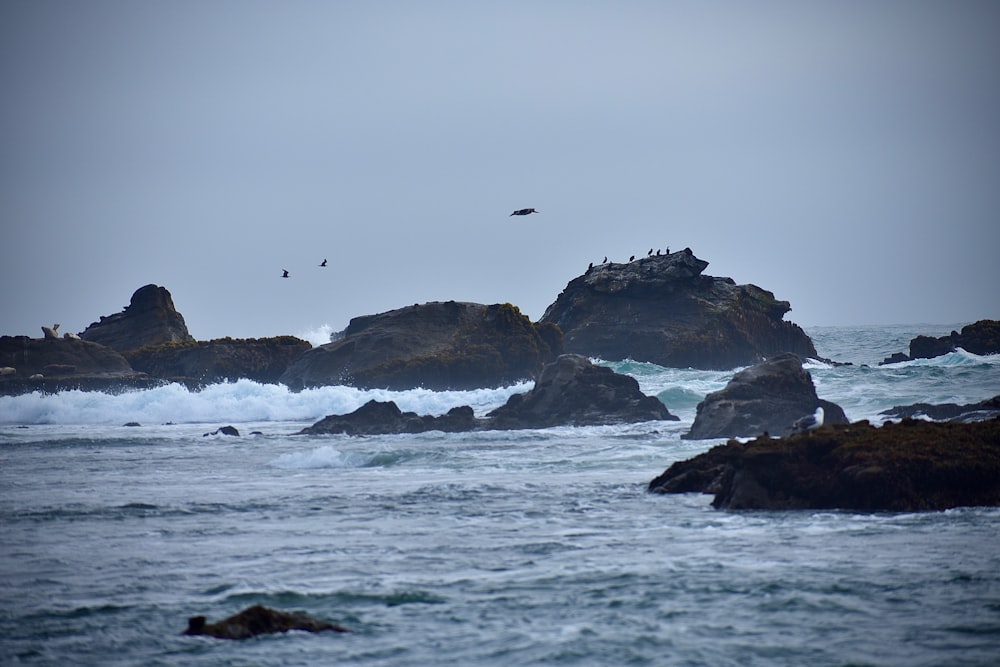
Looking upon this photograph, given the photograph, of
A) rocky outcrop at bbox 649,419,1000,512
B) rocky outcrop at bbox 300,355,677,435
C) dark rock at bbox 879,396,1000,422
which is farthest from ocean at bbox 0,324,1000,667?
rocky outcrop at bbox 300,355,677,435

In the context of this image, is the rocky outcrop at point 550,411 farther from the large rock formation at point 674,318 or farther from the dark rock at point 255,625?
the dark rock at point 255,625

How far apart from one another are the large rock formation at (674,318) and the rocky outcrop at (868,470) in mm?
51609

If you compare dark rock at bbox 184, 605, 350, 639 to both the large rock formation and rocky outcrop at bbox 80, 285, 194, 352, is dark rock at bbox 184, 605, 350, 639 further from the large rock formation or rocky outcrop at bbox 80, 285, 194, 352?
rocky outcrop at bbox 80, 285, 194, 352

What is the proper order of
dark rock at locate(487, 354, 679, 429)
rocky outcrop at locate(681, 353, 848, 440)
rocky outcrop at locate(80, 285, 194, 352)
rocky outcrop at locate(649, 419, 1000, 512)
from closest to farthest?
1. rocky outcrop at locate(649, 419, 1000, 512)
2. rocky outcrop at locate(681, 353, 848, 440)
3. dark rock at locate(487, 354, 679, 429)
4. rocky outcrop at locate(80, 285, 194, 352)

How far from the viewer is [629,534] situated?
20438 mm

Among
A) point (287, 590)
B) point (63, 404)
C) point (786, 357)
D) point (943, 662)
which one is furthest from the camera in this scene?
point (63, 404)

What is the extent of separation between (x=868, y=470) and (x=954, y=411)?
1603cm

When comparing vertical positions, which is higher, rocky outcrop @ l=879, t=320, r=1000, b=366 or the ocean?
rocky outcrop @ l=879, t=320, r=1000, b=366

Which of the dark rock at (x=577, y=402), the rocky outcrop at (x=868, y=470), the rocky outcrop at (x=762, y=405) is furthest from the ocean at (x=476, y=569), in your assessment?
the dark rock at (x=577, y=402)

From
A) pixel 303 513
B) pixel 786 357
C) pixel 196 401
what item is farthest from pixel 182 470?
pixel 196 401

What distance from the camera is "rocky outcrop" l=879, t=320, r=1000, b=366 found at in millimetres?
69875

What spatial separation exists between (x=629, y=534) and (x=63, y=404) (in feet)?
160

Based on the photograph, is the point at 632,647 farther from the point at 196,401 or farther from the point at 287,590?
the point at 196,401

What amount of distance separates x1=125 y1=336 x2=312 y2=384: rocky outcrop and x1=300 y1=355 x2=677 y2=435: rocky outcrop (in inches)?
→ 1067
